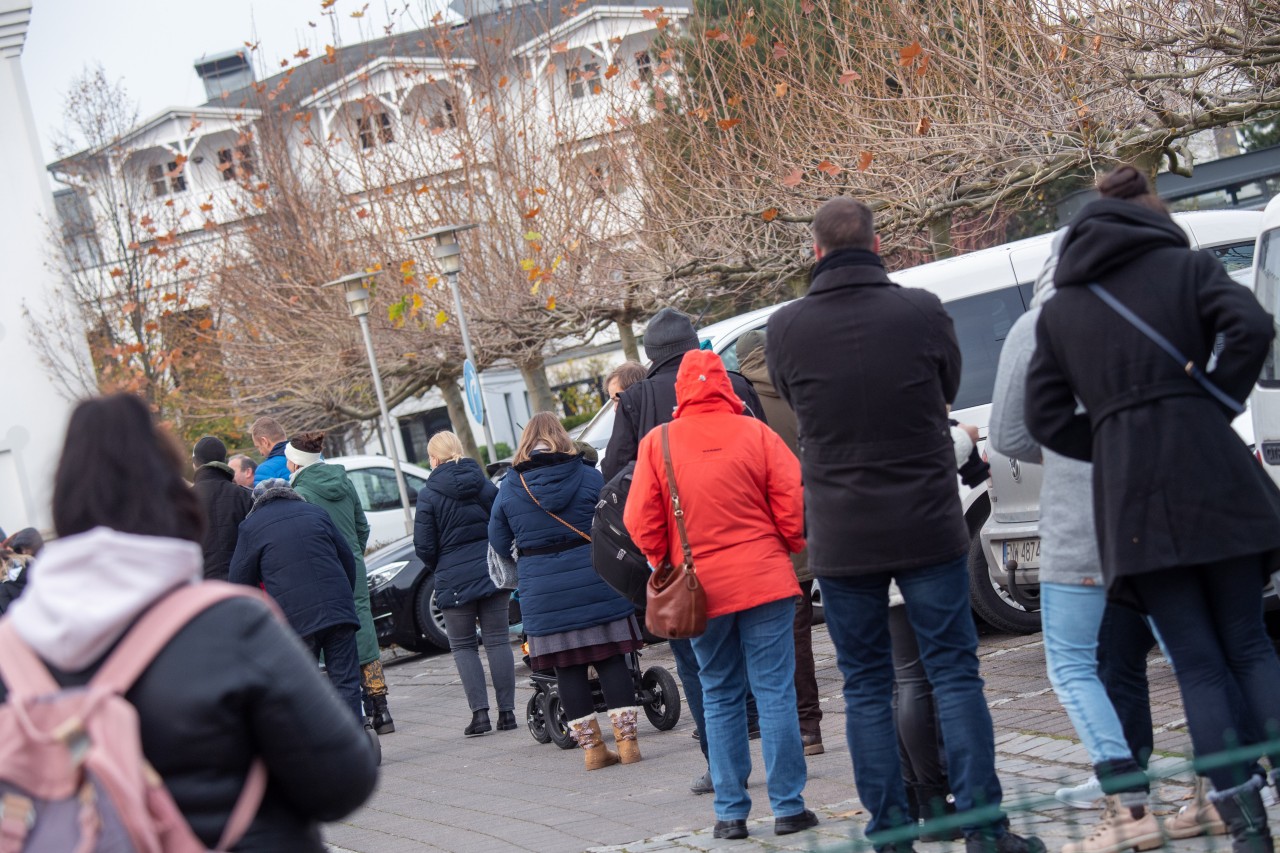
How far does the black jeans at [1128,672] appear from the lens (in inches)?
190

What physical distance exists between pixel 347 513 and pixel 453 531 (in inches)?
31.8

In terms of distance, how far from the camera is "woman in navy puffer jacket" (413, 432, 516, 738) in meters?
9.88

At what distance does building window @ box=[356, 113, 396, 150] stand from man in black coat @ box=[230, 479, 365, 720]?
16.3m

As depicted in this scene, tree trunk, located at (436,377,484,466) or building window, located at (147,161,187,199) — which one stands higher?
building window, located at (147,161,187,199)

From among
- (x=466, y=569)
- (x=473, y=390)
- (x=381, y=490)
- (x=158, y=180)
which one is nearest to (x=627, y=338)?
(x=381, y=490)

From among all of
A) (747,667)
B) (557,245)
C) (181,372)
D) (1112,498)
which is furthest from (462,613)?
(181,372)

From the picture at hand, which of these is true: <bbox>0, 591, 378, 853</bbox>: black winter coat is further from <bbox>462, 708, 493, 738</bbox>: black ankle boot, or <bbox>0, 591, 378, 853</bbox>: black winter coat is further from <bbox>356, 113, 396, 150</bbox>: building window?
<bbox>356, 113, 396, 150</bbox>: building window

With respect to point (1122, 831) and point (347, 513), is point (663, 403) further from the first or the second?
point (347, 513)

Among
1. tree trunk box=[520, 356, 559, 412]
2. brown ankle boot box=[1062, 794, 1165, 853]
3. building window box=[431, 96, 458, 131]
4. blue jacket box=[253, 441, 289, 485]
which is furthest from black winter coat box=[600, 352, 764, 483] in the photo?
tree trunk box=[520, 356, 559, 412]

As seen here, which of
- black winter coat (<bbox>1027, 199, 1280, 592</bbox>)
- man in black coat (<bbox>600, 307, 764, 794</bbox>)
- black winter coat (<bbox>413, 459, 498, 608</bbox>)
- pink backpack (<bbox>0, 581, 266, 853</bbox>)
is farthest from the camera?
black winter coat (<bbox>413, 459, 498, 608</bbox>)

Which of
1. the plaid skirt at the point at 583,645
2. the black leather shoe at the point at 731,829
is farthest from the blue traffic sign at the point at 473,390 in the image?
the black leather shoe at the point at 731,829

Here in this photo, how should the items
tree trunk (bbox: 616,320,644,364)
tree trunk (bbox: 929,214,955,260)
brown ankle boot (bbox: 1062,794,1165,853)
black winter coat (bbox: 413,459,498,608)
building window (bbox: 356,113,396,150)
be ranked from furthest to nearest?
building window (bbox: 356,113,396,150), tree trunk (bbox: 616,320,644,364), tree trunk (bbox: 929,214,955,260), black winter coat (bbox: 413,459,498,608), brown ankle boot (bbox: 1062,794,1165,853)

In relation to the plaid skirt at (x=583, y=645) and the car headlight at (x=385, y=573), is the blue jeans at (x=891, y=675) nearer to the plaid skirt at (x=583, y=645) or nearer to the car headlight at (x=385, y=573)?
the plaid skirt at (x=583, y=645)

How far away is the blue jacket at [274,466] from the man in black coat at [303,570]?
2.81 ft
